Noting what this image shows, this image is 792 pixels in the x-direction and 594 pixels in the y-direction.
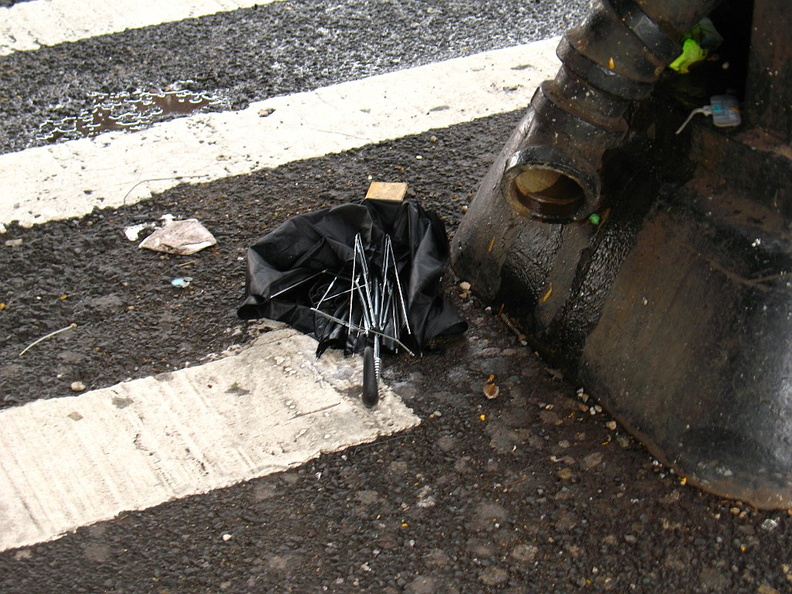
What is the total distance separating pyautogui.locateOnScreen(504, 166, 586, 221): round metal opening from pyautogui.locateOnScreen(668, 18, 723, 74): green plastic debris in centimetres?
50

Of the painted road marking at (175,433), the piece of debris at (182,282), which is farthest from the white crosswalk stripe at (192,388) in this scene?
the piece of debris at (182,282)

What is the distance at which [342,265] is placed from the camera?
11.9ft

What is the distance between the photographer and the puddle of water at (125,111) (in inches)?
188

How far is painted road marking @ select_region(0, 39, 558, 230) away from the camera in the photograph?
430 centimetres

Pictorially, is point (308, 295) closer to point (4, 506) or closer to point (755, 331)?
point (4, 506)

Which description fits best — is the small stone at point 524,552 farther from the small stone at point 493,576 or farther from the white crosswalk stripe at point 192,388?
the white crosswalk stripe at point 192,388

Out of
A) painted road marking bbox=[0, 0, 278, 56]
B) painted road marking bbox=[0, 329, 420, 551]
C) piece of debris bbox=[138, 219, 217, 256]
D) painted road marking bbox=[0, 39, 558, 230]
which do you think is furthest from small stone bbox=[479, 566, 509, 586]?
painted road marking bbox=[0, 0, 278, 56]

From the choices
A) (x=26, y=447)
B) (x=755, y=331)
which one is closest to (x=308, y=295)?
(x=26, y=447)

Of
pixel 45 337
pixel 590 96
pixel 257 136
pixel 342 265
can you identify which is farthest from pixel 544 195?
pixel 257 136

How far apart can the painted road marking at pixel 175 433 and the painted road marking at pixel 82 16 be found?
→ 130 inches

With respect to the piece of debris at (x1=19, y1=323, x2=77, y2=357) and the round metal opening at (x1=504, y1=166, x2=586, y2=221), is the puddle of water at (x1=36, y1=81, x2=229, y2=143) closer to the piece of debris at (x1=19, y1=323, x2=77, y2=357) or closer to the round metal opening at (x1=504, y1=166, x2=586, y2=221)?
the piece of debris at (x1=19, y1=323, x2=77, y2=357)

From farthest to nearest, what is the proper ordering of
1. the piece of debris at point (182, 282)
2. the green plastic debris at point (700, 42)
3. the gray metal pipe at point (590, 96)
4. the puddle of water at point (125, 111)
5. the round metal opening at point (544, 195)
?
the puddle of water at point (125, 111), the piece of debris at point (182, 282), the round metal opening at point (544, 195), the green plastic debris at point (700, 42), the gray metal pipe at point (590, 96)

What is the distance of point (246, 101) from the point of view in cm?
502

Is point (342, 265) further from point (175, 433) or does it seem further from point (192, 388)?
point (175, 433)
